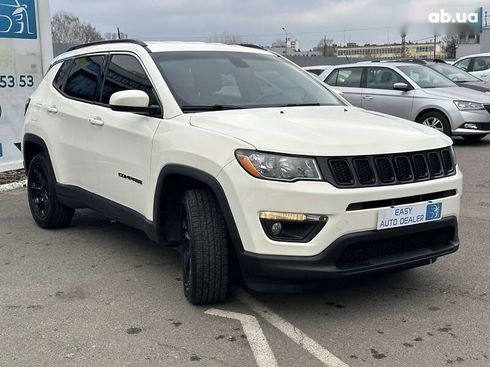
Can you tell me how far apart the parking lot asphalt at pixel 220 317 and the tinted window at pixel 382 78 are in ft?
23.0

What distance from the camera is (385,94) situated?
1172 cm

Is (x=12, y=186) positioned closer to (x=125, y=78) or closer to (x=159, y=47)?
(x=125, y=78)

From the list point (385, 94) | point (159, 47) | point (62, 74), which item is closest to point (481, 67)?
point (385, 94)

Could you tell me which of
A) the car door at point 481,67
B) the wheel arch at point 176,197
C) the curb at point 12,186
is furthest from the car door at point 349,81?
the wheel arch at point 176,197

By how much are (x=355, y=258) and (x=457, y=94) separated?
8.42 m

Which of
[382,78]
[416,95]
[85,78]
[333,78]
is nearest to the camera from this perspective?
[85,78]

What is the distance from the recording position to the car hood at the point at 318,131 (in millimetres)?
3375

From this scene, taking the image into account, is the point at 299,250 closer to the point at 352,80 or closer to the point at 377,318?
the point at 377,318

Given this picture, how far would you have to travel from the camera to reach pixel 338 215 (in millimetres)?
3287

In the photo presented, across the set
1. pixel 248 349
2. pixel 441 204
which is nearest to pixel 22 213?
pixel 248 349

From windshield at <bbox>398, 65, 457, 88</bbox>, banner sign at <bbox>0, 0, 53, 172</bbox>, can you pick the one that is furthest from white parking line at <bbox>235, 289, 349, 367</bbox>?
windshield at <bbox>398, 65, 457, 88</bbox>

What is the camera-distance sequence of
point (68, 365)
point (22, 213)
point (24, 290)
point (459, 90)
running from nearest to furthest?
1. point (68, 365)
2. point (24, 290)
3. point (22, 213)
4. point (459, 90)

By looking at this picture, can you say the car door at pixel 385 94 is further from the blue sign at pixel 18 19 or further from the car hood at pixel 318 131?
the car hood at pixel 318 131

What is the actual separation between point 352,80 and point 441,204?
359 inches
